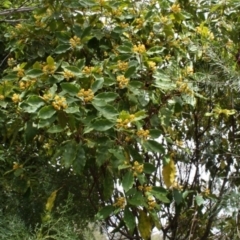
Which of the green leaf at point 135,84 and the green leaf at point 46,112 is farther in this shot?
the green leaf at point 135,84

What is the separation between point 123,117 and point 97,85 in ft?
0.44

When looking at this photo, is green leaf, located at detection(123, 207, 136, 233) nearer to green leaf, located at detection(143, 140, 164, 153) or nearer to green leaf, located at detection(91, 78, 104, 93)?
green leaf, located at detection(143, 140, 164, 153)

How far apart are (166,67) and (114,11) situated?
11.1 inches

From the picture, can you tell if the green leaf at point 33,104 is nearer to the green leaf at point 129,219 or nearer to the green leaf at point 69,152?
the green leaf at point 69,152

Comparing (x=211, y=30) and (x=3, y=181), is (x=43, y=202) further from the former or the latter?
(x=211, y=30)

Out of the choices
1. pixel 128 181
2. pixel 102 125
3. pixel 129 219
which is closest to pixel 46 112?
pixel 102 125

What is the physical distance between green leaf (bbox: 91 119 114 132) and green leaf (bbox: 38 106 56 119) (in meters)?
0.13

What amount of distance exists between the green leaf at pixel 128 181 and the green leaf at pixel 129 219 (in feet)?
0.38

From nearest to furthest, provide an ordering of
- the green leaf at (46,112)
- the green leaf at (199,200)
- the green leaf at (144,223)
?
the green leaf at (46,112) → the green leaf at (144,223) → the green leaf at (199,200)

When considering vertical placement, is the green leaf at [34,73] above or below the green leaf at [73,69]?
below

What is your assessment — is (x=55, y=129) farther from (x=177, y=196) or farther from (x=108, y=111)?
(x=177, y=196)

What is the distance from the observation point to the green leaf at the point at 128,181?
56.8 inches

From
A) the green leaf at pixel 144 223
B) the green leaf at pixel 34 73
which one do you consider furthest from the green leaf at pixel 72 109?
the green leaf at pixel 144 223

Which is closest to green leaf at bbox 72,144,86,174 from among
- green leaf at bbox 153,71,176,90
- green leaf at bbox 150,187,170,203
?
green leaf at bbox 150,187,170,203
